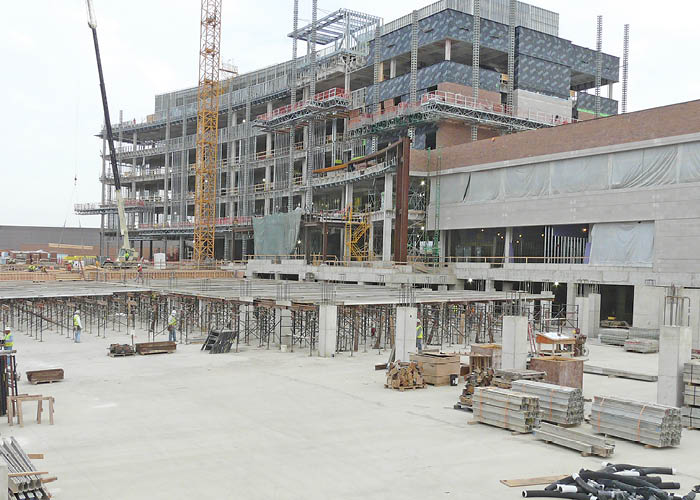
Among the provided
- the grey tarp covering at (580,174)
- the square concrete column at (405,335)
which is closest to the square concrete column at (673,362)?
the square concrete column at (405,335)

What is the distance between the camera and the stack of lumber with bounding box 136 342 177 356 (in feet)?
95.5

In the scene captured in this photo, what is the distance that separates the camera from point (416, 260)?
205ft

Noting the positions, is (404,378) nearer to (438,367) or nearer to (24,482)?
(438,367)

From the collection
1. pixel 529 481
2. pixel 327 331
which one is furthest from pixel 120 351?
pixel 529 481

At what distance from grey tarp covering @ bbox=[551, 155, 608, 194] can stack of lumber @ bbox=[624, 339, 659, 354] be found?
1706cm

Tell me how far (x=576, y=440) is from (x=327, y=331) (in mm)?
15610

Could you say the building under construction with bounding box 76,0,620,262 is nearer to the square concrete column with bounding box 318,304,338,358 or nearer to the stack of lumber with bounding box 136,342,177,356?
the square concrete column with bounding box 318,304,338,358

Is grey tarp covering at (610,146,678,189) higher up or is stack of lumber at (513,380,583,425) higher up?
grey tarp covering at (610,146,678,189)

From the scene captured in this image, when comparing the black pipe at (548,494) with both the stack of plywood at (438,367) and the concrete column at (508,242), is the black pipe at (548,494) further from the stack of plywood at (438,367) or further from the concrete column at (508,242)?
the concrete column at (508,242)

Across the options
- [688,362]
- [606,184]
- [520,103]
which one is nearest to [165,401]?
[688,362]

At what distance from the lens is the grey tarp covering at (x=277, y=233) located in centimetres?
6981

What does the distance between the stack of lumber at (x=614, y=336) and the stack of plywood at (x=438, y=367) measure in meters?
18.2

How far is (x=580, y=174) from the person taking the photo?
5047 centimetres

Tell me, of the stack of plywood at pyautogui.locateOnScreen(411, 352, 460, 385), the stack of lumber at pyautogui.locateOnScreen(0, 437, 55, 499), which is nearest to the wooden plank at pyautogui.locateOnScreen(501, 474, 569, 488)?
the stack of lumber at pyautogui.locateOnScreen(0, 437, 55, 499)
